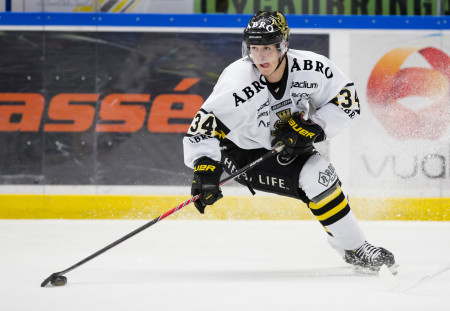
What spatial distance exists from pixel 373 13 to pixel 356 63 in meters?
0.88

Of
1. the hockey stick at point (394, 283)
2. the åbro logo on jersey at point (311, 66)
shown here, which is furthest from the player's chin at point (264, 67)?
the hockey stick at point (394, 283)

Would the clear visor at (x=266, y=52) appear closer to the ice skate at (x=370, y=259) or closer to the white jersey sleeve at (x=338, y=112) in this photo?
the white jersey sleeve at (x=338, y=112)

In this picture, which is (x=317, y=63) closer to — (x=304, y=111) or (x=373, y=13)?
(x=304, y=111)

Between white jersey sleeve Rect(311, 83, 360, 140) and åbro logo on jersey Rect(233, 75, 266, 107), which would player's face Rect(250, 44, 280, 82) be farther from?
white jersey sleeve Rect(311, 83, 360, 140)

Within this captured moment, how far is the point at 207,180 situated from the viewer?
292 centimetres

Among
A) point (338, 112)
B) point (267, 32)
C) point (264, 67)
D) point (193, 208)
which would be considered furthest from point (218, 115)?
point (193, 208)

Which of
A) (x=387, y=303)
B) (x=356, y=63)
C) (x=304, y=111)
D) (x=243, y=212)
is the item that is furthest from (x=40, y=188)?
(x=387, y=303)

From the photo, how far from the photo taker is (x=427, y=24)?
5086 mm

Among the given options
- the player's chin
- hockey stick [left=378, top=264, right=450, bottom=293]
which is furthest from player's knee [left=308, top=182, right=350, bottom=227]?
the player's chin

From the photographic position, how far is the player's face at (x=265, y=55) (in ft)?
9.71

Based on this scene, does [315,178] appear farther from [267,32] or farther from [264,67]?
[267,32]

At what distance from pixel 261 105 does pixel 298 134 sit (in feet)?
0.60

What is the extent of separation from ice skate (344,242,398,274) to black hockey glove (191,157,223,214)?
57 centimetres

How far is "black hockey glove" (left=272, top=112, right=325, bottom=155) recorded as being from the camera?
3.00 metres
